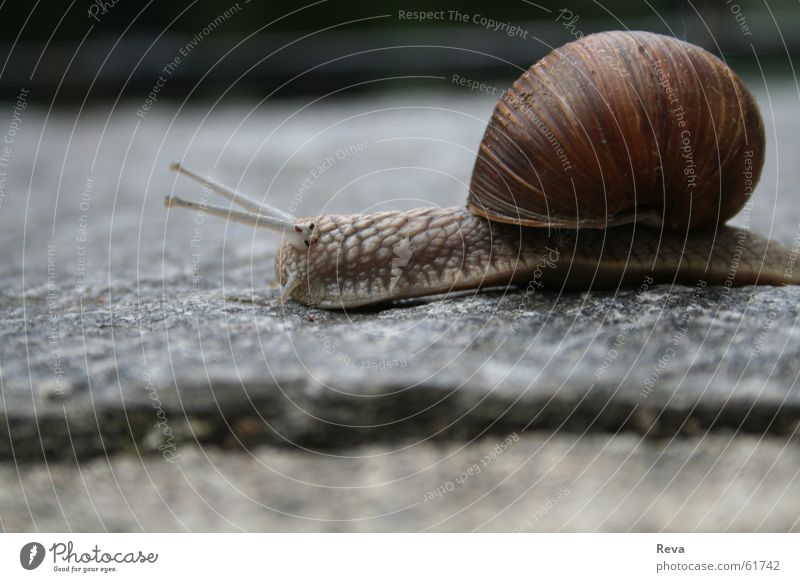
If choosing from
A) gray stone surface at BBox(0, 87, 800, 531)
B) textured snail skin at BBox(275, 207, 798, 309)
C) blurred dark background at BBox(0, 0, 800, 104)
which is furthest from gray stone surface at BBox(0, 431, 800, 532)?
blurred dark background at BBox(0, 0, 800, 104)

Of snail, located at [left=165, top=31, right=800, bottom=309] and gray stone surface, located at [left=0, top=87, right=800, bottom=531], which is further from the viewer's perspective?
snail, located at [left=165, top=31, right=800, bottom=309]

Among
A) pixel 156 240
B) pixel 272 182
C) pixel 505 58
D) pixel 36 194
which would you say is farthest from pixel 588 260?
pixel 505 58

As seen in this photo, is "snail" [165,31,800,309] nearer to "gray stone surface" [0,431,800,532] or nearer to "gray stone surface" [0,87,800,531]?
"gray stone surface" [0,87,800,531]

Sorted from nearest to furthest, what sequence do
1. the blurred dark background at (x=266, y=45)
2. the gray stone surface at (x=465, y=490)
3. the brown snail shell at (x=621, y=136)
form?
the gray stone surface at (x=465, y=490) < the brown snail shell at (x=621, y=136) < the blurred dark background at (x=266, y=45)

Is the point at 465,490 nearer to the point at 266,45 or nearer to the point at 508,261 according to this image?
the point at 508,261

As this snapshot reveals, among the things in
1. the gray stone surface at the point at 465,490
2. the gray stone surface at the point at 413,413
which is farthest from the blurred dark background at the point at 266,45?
the gray stone surface at the point at 465,490

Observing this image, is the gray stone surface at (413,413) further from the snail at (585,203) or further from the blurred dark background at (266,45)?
the blurred dark background at (266,45)

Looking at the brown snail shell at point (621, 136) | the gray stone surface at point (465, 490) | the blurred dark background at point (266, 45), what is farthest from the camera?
the blurred dark background at point (266, 45)

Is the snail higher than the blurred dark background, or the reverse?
the blurred dark background
